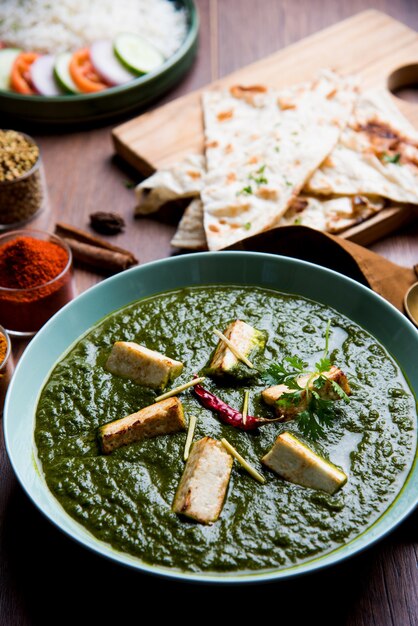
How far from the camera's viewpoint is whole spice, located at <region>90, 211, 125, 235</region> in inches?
182

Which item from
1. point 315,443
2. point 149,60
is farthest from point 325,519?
point 149,60

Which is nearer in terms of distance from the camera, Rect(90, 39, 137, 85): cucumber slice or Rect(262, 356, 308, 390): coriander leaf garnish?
Rect(262, 356, 308, 390): coriander leaf garnish

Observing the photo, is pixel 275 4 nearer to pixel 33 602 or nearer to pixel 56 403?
pixel 56 403

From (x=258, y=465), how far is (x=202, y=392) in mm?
433

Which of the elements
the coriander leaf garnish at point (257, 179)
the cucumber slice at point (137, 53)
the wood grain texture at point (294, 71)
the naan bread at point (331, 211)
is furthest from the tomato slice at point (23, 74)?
the naan bread at point (331, 211)

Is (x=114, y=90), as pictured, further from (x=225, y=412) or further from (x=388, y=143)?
(x=225, y=412)

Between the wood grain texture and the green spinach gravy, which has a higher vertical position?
the wood grain texture

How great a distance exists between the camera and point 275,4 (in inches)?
252

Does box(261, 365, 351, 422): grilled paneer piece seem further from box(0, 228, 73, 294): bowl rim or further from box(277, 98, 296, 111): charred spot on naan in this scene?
box(277, 98, 296, 111): charred spot on naan

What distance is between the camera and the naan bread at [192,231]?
4.40 m

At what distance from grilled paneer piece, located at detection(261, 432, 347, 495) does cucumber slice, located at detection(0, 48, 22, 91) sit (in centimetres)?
379

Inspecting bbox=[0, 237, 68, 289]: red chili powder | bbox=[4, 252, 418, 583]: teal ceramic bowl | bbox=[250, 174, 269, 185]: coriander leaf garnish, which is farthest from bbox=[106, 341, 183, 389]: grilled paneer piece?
bbox=[250, 174, 269, 185]: coriander leaf garnish

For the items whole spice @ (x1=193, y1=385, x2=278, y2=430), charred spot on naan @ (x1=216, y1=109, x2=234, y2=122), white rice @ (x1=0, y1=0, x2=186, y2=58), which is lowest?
whole spice @ (x1=193, y1=385, x2=278, y2=430)

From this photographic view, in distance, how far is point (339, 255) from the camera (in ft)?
13.2
